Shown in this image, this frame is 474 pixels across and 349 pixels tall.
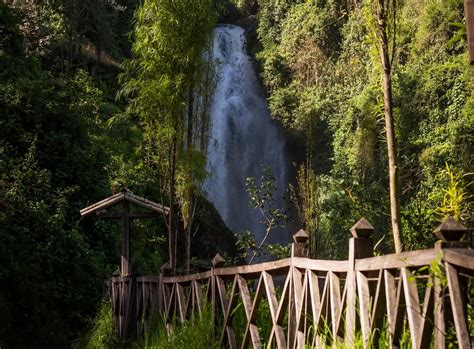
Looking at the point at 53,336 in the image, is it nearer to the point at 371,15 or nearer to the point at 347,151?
the point at 371,15

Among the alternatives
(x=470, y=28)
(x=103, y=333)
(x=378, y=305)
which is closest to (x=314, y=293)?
(x=378, y=305)

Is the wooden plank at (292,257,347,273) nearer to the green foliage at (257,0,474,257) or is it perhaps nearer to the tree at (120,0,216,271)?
the tree at (120,0,216,271)

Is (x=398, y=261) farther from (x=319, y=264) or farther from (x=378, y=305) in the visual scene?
(x=319, y=264)

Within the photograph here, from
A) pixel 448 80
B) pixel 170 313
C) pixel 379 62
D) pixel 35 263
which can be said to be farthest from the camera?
pixel 448 80

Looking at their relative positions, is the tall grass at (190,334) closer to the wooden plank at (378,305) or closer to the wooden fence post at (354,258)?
the wooden fence post at (354,258)

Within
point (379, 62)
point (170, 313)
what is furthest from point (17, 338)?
point (379, 62)

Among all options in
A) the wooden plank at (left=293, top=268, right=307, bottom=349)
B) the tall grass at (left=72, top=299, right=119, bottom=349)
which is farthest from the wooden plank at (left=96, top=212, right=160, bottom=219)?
the wooden plank at (left=293, top=268, right=307, bottom=349)

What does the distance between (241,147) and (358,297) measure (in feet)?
75.3

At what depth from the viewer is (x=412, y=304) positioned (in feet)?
8.84

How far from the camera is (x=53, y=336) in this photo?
12.5 m

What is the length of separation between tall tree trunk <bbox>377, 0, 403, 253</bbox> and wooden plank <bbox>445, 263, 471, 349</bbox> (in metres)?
1.90

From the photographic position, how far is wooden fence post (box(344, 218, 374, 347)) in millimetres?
3375

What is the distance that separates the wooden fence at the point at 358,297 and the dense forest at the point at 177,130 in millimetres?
1943

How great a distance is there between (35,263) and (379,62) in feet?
32.3
